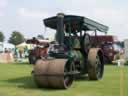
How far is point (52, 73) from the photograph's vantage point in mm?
13797

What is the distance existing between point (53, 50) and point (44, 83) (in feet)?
5.51

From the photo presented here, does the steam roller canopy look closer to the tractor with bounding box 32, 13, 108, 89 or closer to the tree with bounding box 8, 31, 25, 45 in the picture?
the tractor with bounding box 32, 13, 108, 89

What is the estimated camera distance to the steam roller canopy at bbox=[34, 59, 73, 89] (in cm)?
1377

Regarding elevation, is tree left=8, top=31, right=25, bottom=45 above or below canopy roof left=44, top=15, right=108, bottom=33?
below

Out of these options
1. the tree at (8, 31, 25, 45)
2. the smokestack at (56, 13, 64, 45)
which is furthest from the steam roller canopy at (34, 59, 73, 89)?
the tree at (8, 31, 25, 45)

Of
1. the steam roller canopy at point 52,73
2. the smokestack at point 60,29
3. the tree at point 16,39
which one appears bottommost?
the tree at point 16,39

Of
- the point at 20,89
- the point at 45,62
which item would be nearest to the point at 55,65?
the point at 45,62

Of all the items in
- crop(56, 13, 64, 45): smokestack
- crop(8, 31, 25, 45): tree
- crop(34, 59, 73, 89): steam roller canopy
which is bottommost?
crop(8, 31, 25, 45): tree

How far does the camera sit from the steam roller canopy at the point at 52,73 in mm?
13773

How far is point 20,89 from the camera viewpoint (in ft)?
45.7

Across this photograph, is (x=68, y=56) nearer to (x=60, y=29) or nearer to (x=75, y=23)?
(x=60, y=29)

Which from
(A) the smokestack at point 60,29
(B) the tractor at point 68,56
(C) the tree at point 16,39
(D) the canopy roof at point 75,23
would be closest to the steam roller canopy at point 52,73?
(B) the tractor at point 68,56

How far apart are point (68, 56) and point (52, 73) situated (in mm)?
1445

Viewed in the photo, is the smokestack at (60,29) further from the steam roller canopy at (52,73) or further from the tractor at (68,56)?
the steam roller canopy at (52,73)
